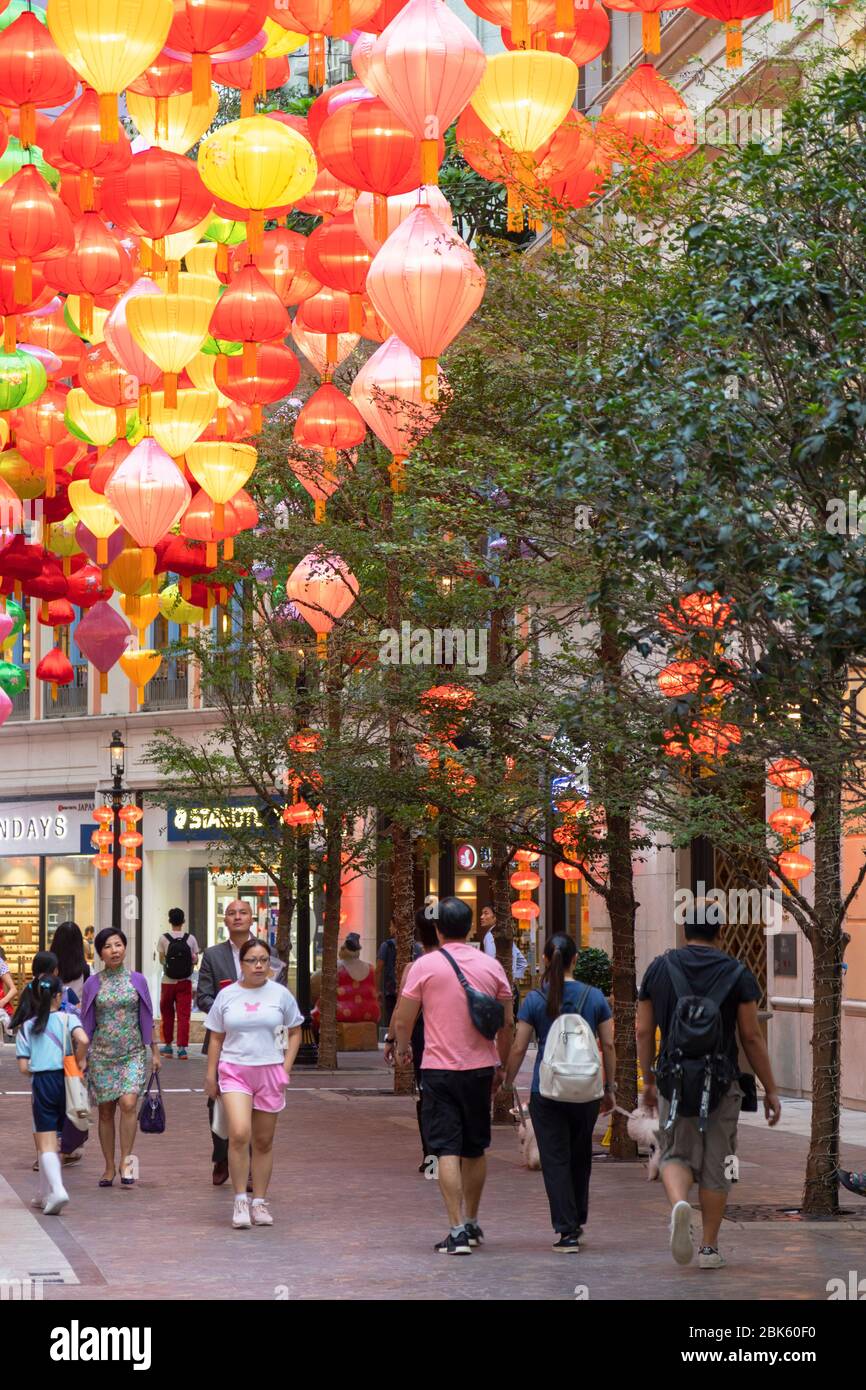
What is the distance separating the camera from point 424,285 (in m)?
10.5

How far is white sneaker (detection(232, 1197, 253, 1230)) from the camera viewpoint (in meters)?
11.0

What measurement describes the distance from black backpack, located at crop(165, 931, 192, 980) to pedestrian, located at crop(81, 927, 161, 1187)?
48.3 ft

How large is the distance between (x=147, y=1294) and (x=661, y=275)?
19.7ft

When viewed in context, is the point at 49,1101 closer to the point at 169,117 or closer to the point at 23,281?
the point at 23,281

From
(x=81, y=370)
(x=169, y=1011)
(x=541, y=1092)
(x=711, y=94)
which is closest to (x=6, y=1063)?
(x=169, y=1011)

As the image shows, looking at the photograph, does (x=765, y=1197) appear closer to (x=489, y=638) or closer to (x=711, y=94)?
(x=489, y=638)

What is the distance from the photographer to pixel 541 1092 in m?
10.4

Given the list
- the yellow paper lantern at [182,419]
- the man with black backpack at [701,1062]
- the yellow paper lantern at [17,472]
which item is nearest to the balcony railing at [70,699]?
the yellow paper lantern at [17,472]

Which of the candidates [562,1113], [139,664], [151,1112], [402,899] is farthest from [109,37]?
[402,899]

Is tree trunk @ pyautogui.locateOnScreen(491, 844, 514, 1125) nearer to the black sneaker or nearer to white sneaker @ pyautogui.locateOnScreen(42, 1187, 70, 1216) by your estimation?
white sneaker @ pyautogui.locateOnScreen(42, 1187, 70, 1216)

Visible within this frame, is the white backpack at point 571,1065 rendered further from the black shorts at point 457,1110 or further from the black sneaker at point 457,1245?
the black sneaker at point 457,1245

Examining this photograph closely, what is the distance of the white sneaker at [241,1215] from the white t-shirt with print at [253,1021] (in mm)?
778

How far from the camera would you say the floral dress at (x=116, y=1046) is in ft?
43.3

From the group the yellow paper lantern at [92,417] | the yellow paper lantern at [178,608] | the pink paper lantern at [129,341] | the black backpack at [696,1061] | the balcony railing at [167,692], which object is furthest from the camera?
the balcony railing at [167,692]
